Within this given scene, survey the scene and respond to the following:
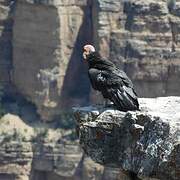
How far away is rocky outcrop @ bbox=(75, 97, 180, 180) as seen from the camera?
909cm

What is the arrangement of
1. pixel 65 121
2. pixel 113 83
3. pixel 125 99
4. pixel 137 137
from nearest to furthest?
pixel 137 137, pixel 125 99, pixel 113 83, pixel 65 121

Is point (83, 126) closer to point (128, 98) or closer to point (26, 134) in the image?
point (128, 98)

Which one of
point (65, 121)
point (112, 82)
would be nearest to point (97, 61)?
point (112, 82)

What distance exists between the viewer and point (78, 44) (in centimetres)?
4716

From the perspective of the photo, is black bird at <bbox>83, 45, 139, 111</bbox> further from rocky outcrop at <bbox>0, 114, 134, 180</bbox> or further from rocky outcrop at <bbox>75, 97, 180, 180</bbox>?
rocky outcrop at <bbox>0, 114, 134, 180</bbox>

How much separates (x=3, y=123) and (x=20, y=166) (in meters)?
2.23

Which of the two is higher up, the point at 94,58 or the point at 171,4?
the point at 94,58

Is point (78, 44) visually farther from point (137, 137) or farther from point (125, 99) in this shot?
point (137, 137)

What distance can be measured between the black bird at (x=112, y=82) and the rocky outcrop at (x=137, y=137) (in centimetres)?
13

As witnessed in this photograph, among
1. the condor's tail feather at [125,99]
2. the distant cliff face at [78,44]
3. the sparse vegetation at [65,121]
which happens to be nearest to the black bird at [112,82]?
the condor's tail feather at [125,99]

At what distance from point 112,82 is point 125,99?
0.46m

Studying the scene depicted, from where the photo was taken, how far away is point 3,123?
145 ft

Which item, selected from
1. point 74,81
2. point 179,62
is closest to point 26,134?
point 74,81

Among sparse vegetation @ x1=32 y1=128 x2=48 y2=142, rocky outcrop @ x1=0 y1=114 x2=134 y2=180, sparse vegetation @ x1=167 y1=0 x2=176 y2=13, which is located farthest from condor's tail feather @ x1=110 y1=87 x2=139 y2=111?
sparse vegetation @ x1=167 y1=0 x2=176 y2=13
